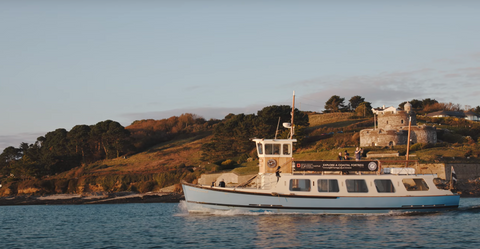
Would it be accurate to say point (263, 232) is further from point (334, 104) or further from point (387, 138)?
point (334, 104)

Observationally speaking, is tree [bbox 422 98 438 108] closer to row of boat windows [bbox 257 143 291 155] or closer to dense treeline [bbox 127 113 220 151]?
dense treeline [bbox 127 113 220 151]

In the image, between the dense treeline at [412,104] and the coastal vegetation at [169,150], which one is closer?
the coastal vegetation at [169,150]

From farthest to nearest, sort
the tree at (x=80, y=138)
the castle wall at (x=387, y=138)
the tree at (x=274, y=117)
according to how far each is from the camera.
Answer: the tree at (x=80, y=138)
the tree at (x=274, y=117)
the castle wall at (x=387, y=138)

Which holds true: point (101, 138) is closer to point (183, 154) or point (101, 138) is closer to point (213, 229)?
point (183, 154)

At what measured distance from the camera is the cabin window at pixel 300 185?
99.7ft

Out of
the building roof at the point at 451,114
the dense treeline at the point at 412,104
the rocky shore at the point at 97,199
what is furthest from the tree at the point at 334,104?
the rocky shore at the point at 97,199

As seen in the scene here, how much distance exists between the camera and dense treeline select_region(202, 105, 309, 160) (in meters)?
82.8

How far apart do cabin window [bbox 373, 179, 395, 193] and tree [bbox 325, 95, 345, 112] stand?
122 meters

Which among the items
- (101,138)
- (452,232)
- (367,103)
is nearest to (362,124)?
(367,103)

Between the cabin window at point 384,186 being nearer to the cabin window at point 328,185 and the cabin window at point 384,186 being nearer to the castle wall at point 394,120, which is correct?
the cabin window at point 328,185

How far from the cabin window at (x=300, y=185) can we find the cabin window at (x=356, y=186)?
8.86 ft

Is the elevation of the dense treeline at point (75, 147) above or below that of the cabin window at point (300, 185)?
above

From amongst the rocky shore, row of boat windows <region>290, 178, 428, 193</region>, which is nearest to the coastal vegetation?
the rocky shore

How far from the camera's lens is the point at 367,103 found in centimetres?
13262
